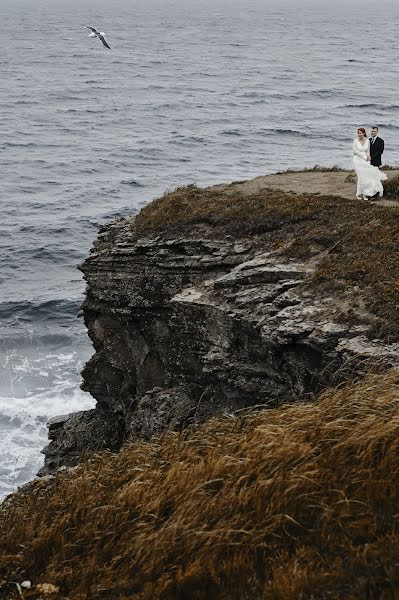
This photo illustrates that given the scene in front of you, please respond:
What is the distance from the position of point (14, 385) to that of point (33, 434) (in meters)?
4.23

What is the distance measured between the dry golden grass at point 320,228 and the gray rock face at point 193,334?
1.49ft

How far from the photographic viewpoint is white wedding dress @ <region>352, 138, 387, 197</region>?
22812mm

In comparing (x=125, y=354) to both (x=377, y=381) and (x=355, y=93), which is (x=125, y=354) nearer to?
(x=377, y=381)

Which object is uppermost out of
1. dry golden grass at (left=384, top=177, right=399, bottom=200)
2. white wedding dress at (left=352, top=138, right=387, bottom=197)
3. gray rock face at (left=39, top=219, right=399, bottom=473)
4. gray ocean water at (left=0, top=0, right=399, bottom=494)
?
white wedding dress at (left=352, top=138, right=387, bottom=197)

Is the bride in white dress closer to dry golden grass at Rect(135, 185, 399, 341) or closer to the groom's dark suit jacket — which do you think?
the groom's dark suit jacket

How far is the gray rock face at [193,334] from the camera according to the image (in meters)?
17.6

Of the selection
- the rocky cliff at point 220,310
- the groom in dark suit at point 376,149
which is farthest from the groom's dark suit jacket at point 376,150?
the rocky cliff at point 220,310

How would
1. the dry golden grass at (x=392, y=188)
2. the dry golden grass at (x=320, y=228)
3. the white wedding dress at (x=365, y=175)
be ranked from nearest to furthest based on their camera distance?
the dry golden grass at (x=320, y=228), the white wedding dress at (x=365, y=175), the dry golden grass at (x=392, y=188)

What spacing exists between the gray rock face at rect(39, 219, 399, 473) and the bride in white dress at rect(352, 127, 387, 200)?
3724 millimetres

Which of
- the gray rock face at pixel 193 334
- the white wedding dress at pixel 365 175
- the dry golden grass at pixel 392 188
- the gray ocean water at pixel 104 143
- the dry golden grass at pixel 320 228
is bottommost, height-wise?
the gray ocean water at pixel 104 143

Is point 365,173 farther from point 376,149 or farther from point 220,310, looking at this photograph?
point 220,310

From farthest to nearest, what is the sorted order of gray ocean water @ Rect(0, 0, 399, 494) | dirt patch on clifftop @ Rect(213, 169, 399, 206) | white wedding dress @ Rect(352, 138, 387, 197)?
gray ocean water @ Rect(0, 0, 399, 494)
dirt patch on clifftop @ Rect(213, 169, 399, 206)
white wedding dress @ Rect(352, 138, 387, 197)

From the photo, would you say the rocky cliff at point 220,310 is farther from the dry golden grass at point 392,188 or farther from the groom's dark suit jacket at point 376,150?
the groom's dark suit jacket at point 376,150

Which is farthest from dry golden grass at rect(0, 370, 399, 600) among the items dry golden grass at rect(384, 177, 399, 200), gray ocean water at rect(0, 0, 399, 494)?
dry golden grass at rect(384, 177, 399, 200)
